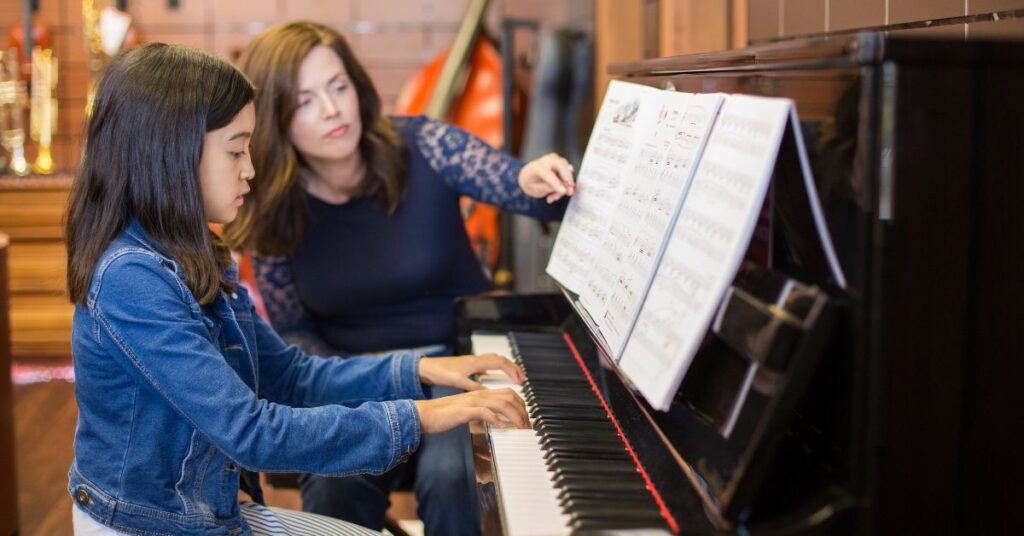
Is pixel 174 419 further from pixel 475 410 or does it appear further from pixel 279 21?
pixel 279 21

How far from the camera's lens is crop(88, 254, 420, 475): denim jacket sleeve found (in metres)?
1.29

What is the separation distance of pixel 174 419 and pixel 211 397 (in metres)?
0.14

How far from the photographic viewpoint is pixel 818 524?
3.05 feet

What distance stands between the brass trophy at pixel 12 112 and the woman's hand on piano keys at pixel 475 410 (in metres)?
4.23

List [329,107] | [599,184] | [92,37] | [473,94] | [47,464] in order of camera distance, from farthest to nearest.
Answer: [92,37] → [473,94] → [47,464] → [329,107] → [599,184]

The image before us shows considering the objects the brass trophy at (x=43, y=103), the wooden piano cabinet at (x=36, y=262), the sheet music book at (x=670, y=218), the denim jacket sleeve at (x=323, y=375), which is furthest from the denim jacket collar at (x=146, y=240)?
the brass trophy at (x=43, y=103)

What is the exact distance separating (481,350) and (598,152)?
39 cm

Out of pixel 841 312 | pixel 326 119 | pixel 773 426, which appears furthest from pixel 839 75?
pixel 326 119

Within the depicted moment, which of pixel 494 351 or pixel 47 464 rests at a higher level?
pixel 494 351

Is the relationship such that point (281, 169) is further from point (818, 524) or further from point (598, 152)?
point (818, 524)

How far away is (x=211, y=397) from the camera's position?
1.29 meters

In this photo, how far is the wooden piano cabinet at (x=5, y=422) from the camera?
2.58 m

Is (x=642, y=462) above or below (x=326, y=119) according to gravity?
below

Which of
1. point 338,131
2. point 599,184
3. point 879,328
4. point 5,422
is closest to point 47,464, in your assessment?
point 5,422
